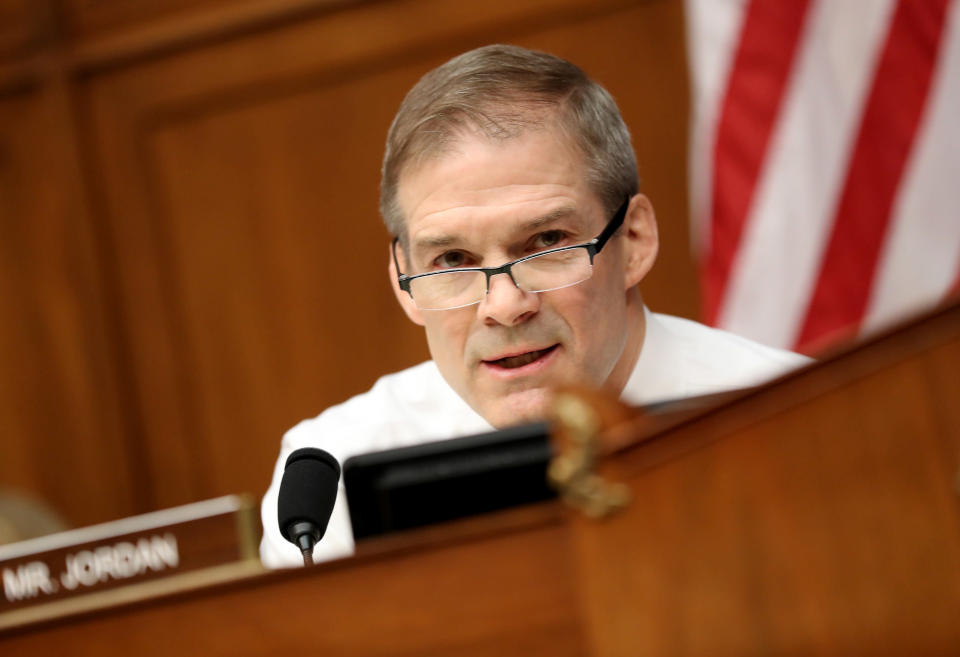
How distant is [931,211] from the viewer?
7.43 ft

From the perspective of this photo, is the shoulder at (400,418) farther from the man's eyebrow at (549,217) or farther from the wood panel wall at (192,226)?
the wood panel wall at (192,226)

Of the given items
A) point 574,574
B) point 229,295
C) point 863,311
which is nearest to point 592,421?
Result: point 574,574

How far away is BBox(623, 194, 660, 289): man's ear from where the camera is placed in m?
1.83

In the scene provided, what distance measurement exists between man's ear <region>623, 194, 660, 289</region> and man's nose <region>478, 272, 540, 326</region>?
0.78 ft

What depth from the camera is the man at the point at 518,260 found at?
168cm

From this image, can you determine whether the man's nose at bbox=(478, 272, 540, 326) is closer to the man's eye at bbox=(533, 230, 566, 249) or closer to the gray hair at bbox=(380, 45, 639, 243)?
the man's eye at bbox=(533, 230, 566, 249)

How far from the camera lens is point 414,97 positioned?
6.40 ft

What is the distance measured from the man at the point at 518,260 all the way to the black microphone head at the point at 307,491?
0.36m

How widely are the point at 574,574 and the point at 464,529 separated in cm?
10

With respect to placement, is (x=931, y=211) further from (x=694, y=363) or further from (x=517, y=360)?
(x=517, y=360)

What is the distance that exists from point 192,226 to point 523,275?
1407 mm

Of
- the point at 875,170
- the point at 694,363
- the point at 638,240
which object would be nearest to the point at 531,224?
the point at 638,240

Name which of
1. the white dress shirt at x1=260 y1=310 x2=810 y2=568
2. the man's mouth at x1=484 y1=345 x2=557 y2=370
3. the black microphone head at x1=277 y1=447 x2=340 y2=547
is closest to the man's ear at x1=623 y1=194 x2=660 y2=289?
the white dress shirt at x1=260 y1=310 x2=810 y2=568

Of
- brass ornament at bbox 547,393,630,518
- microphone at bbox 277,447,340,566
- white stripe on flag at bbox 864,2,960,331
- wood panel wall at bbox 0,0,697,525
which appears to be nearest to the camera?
brass ornament at bbox 547,393,630,518
